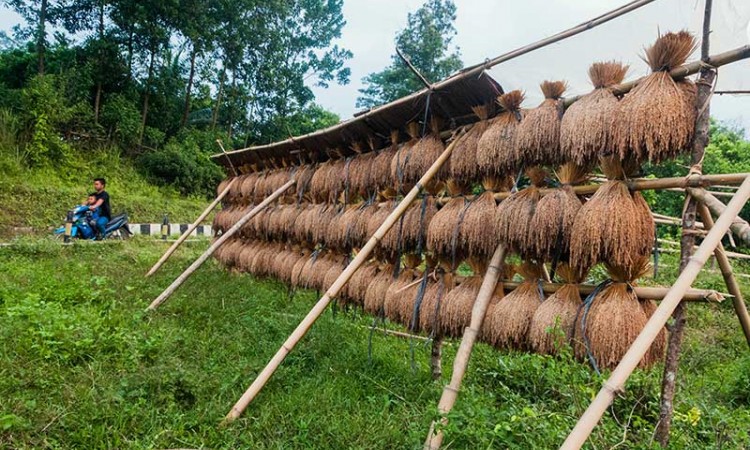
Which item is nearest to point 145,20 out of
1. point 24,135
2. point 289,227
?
point 24,135

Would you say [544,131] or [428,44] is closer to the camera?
[544,131]

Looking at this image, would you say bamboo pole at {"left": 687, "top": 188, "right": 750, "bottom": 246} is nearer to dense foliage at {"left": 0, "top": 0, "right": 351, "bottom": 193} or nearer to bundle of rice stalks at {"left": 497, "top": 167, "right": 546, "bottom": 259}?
bundle of rice stalks at {"left": 497, "top": 167, "right": 546, "bottom": 259}

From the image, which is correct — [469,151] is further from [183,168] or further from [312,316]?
[183,168]

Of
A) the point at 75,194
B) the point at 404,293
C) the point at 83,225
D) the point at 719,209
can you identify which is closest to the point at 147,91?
the point at 75,194

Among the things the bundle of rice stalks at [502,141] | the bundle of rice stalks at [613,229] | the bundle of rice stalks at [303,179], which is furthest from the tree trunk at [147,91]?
the bundle of rice stalks at [613,229]

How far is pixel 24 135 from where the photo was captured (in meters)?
12.5

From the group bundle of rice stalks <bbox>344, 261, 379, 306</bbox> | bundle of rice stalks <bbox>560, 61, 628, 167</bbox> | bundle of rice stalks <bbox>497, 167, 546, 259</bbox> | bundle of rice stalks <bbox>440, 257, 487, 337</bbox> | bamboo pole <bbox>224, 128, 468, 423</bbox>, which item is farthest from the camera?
bundle of rice stalks <bbox>344, 261, 379, 306</bbox>

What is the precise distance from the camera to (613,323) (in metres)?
2.45

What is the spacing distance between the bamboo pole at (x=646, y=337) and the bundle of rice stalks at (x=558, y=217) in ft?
2.56

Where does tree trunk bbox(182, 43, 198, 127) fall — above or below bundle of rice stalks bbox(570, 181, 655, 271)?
above

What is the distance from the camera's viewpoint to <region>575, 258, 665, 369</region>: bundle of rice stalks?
7.98 feet

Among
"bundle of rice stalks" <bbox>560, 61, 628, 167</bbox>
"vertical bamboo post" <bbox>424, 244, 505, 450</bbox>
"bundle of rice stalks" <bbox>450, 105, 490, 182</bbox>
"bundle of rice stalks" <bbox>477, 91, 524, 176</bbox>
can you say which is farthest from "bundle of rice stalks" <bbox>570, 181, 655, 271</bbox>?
"bundle of rice stalks" <bbox>450, 105, 490, 182</bbox>

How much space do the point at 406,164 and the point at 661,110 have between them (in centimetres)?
203

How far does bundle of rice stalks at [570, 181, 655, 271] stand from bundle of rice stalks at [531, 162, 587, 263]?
10 centimetres
